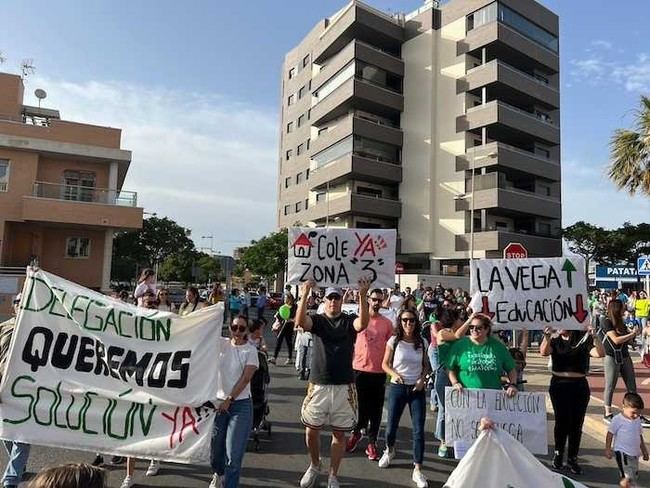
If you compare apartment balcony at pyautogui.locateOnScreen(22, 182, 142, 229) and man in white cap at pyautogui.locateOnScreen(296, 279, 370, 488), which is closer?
man in white cap at pyautogui.locateOnScreen(296, 279, 370, 488)

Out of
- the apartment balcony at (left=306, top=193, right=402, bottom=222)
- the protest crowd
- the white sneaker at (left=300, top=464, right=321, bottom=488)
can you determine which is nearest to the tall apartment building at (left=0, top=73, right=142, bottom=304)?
the apartment balcony at (left=306, top=193, right=402, bottom=222)

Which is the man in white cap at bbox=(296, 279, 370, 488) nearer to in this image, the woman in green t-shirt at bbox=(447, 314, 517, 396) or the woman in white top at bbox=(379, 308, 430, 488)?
the woman in white top at bbox=(379, 308, 430, 488)

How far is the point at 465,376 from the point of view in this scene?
5.53 meters

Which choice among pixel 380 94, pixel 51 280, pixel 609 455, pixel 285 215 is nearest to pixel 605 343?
pixel 609 455

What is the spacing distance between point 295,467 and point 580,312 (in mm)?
3767

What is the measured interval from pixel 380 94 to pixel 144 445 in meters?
42.4

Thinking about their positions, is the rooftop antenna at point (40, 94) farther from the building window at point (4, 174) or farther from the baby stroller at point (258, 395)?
the baby stroller at point (258, 395)

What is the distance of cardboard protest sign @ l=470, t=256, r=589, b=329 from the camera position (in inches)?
257

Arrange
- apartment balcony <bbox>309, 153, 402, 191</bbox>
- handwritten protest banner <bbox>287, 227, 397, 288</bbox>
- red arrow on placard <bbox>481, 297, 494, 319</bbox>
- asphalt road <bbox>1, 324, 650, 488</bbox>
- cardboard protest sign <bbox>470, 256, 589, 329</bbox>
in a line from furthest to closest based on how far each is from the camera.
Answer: apartment balcony <bbox>309, 153, 402, 191</bbox> → handwritten protest banner <bbox>287, 227, 397, 288</bbox> → red arrow on placard <bbox>481, 297, 494, 319</bbox> → cardboard protest sign <bbox>470, 256, 589, 329</bbox> → asphalt road <bbox>1, 324, 650, 488</bbox>

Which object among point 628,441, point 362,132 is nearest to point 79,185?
point 362,132

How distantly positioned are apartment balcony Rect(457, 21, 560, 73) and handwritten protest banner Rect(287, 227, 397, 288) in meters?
37.1

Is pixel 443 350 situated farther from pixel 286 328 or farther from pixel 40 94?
pixel 40 94

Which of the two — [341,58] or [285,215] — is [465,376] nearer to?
[341,58]

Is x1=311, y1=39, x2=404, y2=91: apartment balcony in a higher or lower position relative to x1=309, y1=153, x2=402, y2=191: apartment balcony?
higher
